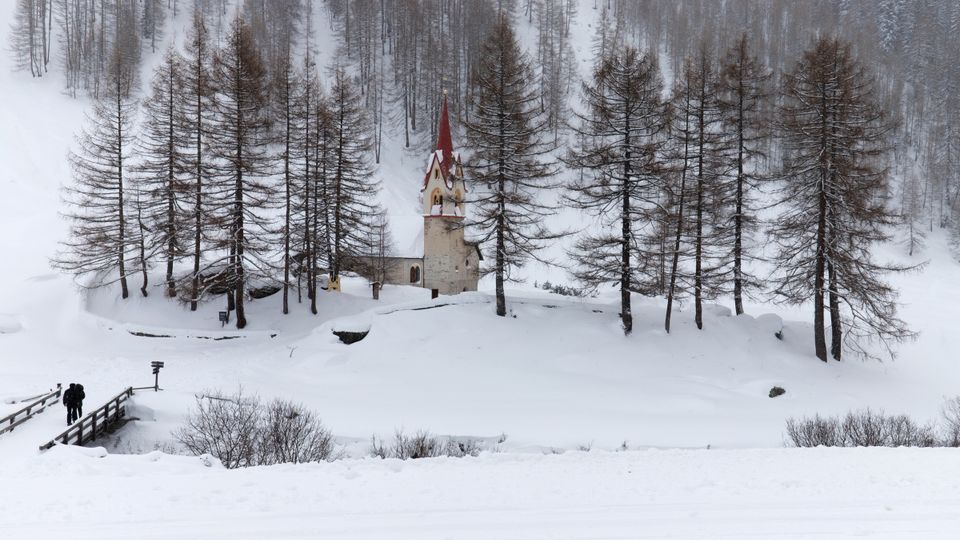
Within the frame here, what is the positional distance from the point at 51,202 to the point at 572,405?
41.2m

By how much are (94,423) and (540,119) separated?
6407cm

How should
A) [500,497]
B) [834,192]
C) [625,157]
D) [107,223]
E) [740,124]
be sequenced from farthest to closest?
[107,223] < [740,124] < [625,157] < [834,192] < [500,497]

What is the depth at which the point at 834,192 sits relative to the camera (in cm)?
1919

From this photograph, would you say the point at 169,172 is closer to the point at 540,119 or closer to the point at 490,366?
the point at 490,366

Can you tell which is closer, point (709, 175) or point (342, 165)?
point (709, 175)

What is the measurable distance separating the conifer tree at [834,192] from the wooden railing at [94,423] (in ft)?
72.2

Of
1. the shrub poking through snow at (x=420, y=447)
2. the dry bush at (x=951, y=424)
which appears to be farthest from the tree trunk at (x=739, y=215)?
the shrub poking through snow at (x=420, y=447)

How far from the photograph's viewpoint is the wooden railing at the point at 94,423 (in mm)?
11625

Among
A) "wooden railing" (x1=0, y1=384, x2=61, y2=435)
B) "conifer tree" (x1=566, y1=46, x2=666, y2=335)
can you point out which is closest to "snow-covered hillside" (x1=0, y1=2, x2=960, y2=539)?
"wooden railing" (x1=0, y1=384, x2=61, y2=435)

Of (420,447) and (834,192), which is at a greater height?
(834,192)

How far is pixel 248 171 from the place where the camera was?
21.8 m

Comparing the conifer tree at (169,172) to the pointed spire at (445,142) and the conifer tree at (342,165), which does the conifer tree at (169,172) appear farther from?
the pointed spire at (445,142)

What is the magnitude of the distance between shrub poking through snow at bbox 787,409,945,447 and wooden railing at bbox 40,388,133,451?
691 inches

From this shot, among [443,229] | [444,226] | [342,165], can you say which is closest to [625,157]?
[444,226]
